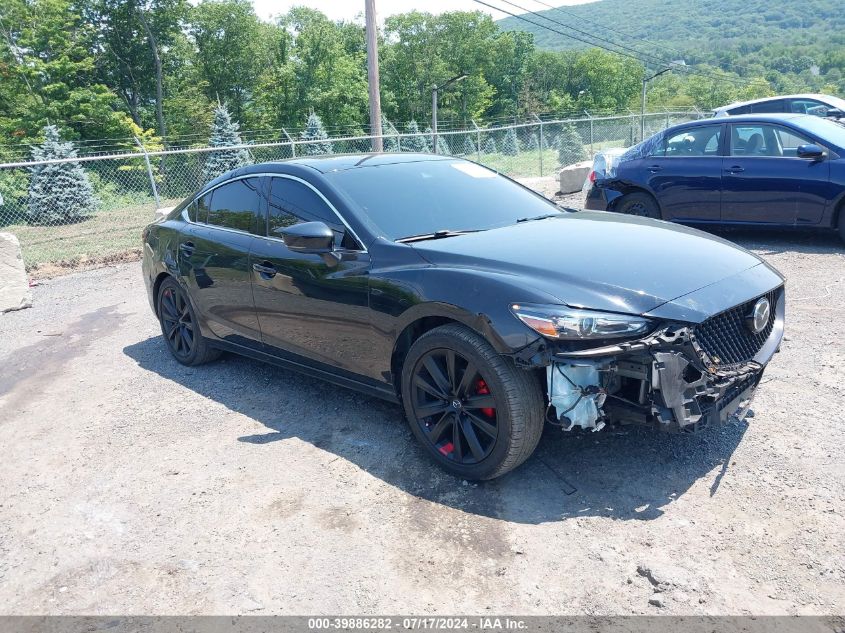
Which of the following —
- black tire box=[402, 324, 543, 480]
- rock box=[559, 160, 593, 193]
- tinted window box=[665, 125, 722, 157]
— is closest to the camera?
black tire box=[402, 324, 543, 480]

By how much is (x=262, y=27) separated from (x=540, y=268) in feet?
198

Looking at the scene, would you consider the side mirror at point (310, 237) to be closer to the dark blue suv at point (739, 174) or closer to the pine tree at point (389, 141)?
the pine tree at point (389, 141)

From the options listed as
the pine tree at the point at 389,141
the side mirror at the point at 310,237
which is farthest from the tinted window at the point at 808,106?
the side mirror at the point at 310,237

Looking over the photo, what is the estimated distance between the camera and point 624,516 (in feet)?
10.2

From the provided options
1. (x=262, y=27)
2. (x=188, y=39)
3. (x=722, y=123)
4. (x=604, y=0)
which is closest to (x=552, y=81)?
(x=262, y=27)

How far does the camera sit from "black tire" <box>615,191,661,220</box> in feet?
29.3

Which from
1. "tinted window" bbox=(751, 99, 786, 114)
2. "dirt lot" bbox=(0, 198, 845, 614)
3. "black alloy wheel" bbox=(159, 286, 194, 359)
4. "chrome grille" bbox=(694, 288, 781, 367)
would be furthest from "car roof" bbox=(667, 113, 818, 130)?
"black alloy wheel" bbox=(159, 286, 194, 359)

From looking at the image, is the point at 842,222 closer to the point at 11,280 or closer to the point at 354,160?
the point at 354,160

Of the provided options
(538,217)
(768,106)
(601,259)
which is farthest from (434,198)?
(768,106)

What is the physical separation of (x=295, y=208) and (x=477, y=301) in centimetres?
168

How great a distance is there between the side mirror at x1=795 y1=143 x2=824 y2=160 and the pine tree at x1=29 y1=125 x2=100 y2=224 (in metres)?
17.8

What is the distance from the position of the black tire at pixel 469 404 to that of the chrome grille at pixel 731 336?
0.82 meters

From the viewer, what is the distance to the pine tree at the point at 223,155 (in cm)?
2298

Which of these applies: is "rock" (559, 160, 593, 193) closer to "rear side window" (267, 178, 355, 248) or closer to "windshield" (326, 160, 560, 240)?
"windshield" (326, 160, 560, 240)
